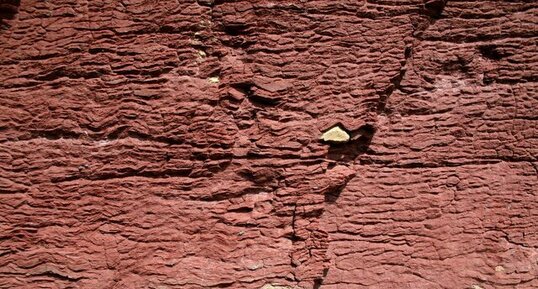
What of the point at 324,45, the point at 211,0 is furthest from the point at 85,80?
the point at 324,45

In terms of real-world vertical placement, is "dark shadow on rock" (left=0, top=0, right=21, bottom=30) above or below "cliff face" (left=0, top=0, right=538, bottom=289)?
above

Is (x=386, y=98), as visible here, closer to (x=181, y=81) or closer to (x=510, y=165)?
(x=510, y=165)

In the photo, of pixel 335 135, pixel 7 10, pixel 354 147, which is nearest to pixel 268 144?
pixel 335 135

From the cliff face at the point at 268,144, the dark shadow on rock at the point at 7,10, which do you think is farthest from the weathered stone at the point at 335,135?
the dark shadow on rock at the point at 7,10

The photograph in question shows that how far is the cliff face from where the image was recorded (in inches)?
90.3

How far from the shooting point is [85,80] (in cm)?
231

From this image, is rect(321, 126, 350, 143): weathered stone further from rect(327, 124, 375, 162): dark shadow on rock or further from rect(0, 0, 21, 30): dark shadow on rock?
rect(0, 0, 21, 30): dark shadow on rock

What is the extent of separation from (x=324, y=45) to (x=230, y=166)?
884mm

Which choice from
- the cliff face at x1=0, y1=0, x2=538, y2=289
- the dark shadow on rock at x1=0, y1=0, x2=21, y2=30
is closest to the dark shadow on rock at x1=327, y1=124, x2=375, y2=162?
the cliff face at x1=0, y1=0, x2=538, y2=289

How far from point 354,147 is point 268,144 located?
52cm

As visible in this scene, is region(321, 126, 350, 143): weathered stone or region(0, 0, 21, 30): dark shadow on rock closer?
region(0, 0, 21, 30): dark shadow on rock

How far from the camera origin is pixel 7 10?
7.45 ft

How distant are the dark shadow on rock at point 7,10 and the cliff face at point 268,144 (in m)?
0.01

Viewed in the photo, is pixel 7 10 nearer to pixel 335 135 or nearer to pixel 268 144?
pixel 268 144
